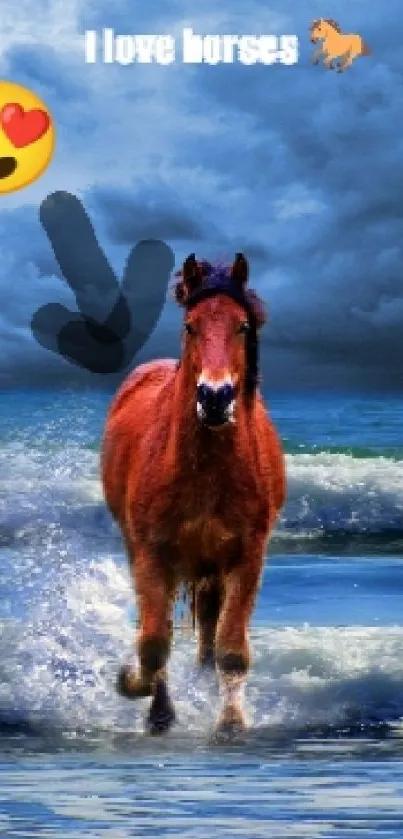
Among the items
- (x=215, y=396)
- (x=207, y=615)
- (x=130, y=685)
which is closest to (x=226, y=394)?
(x=215, y=396)

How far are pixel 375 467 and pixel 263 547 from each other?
4.42 m

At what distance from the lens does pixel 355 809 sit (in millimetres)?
5828

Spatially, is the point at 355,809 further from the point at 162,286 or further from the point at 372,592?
the point at 372,592

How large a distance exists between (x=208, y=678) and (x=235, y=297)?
5.10 ft

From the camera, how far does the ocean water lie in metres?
5.91

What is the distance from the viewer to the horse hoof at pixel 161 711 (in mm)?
7328

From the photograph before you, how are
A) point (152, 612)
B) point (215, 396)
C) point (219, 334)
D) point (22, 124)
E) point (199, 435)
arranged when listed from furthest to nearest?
point (22, 124) → point (152, 612) → point (199, 435) → point (219, 334) → point (215, 396)

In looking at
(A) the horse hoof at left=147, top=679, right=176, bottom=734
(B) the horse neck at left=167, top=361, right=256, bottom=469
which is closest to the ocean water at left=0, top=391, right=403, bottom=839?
(A) the horse hoof at left=147, top=679, right=176, bottom=734

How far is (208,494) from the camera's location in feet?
22.2

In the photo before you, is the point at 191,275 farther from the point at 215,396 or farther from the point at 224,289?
the point at 215,396

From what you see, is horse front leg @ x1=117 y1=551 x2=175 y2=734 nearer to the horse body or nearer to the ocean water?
the ocean water

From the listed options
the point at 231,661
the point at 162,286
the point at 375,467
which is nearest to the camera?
the point at 231,661

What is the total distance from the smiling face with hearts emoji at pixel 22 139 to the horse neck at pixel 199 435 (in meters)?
1.25

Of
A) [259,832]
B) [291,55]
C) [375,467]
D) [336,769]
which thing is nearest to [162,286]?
[291,55]
